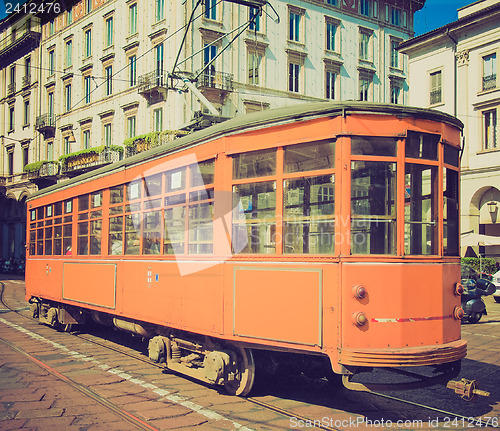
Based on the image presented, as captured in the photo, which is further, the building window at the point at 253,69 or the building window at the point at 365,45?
the building window at the point at 365,45

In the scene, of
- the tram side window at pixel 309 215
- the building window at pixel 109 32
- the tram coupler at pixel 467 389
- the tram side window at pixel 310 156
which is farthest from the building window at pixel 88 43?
the tram coupler at pixel 467 389

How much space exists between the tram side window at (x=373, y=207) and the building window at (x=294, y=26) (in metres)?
26.3

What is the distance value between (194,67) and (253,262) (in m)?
22.0

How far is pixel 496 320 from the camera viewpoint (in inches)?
539

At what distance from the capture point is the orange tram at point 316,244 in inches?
204

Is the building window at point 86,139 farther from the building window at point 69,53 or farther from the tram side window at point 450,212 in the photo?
the tram side window at point 450,212

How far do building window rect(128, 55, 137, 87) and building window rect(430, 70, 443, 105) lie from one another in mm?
14506

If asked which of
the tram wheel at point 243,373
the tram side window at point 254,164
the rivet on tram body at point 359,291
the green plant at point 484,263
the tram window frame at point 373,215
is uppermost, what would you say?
the tram side window at point 254,164

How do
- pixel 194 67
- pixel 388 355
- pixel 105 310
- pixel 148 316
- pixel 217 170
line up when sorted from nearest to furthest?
pixel 388 355 → pixel 217 170 → pixel 148 316 → pixel 105 310 → pixel 194 67

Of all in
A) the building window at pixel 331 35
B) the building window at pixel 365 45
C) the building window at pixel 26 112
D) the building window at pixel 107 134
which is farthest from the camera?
the building window at pixel 26 112

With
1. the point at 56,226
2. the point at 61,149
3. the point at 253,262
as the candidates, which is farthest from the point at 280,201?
the point at 61,149

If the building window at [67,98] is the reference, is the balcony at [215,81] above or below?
below

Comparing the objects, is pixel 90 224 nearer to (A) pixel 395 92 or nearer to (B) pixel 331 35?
(B) pixel 331 35

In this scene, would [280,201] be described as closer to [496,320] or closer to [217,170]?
[217,170]
